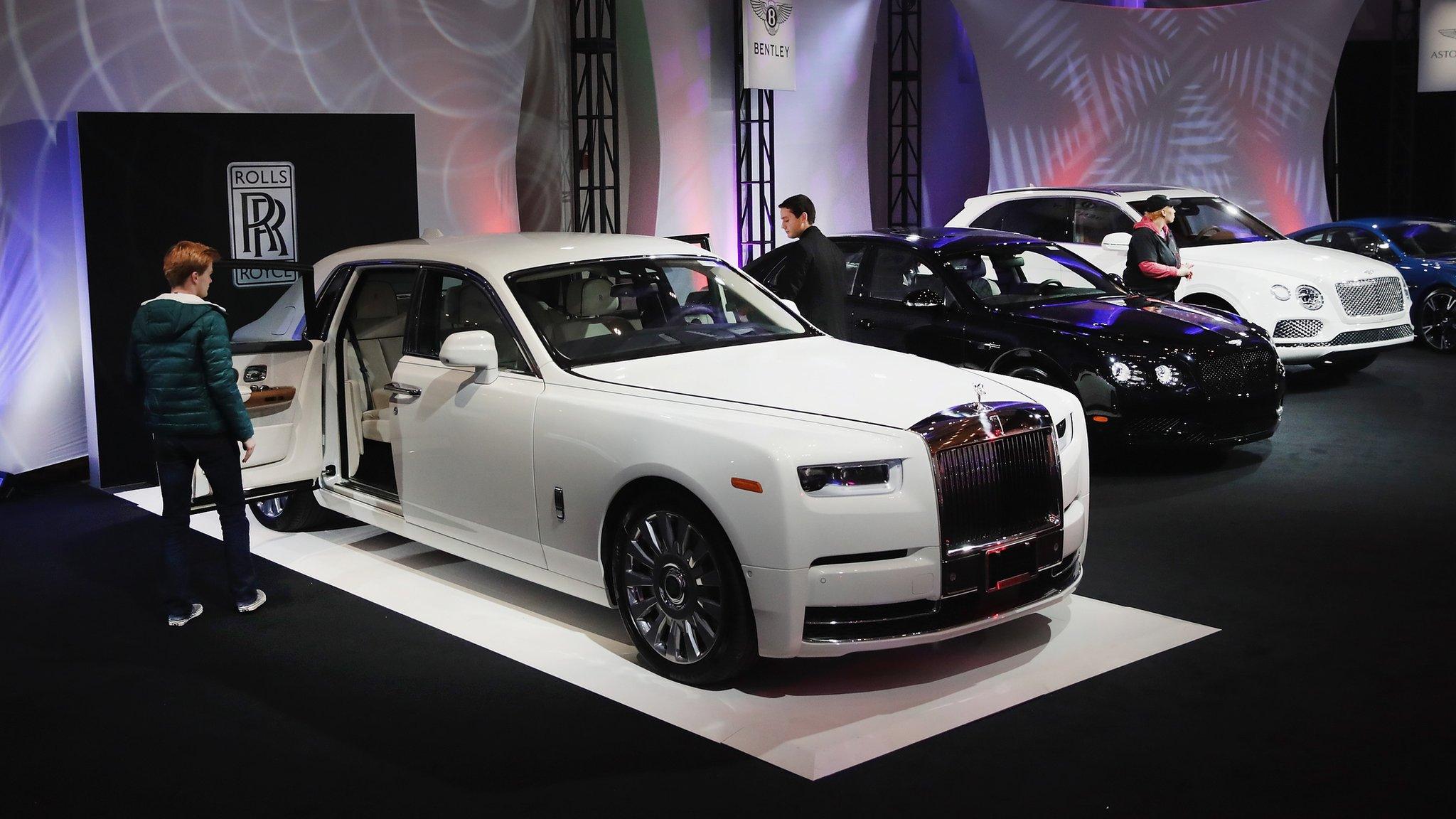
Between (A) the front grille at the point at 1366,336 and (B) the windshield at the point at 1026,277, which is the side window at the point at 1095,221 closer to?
(A) the front grille at the point at 1366,336

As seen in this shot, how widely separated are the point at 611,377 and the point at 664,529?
0.70 metres

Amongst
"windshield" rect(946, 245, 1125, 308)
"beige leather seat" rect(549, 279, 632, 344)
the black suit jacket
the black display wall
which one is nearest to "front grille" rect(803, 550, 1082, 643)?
"beige leather seat" rect(549, 279, 632, 344)

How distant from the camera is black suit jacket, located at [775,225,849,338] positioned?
7.09 m

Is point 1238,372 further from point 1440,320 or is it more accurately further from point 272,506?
point 1440,320

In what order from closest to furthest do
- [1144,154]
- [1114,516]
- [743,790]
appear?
[743,790]
[1114,516]
[1144,154]

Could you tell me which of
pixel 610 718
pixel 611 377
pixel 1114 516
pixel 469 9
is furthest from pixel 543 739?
pixel 469 9

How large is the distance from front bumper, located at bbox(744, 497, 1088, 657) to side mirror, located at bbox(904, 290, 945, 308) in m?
3.55

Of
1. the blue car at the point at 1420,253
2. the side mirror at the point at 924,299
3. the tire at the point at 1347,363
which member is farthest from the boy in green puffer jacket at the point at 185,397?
the blue car at the point at 1420,253

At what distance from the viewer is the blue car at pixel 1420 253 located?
40.2 ft

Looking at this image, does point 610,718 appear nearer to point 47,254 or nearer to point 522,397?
point 522,397

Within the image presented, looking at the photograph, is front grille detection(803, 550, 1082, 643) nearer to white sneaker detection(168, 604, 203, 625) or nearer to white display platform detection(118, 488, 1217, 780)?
white display platform detection(118, 488, 1217, 780)

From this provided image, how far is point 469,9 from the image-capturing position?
10359 millimetres

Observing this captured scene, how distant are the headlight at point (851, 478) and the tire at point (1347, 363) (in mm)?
7197

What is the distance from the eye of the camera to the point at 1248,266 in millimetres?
10258
